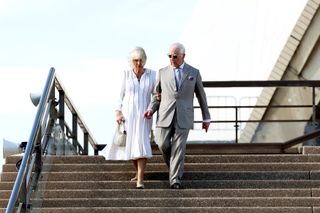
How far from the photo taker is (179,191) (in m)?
9.99

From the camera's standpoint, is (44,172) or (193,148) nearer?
(44,172)

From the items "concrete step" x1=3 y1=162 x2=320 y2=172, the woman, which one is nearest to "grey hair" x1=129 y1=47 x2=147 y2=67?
the woman

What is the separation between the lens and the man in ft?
33.1

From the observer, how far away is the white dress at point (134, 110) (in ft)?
33.6

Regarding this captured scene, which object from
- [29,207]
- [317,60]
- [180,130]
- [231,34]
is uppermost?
[231,34]

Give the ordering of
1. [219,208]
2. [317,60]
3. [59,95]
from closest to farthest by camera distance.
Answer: [219,208] < [59,95] < [317,60]

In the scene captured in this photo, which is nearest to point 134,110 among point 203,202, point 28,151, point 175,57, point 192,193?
point 175,57

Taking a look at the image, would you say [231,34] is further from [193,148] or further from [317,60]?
[193,148]

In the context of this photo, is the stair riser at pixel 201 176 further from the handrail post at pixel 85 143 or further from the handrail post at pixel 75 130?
the handrail post at pixel 85 143

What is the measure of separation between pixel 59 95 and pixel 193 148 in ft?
9.06

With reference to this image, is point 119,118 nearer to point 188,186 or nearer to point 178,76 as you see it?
point 178,76

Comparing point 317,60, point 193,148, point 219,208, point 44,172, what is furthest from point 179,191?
point 317,60

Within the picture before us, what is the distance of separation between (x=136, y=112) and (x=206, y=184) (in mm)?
994

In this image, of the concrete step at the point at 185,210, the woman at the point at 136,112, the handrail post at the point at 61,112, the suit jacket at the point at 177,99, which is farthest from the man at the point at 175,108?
the handrail post at the point at 61,112
